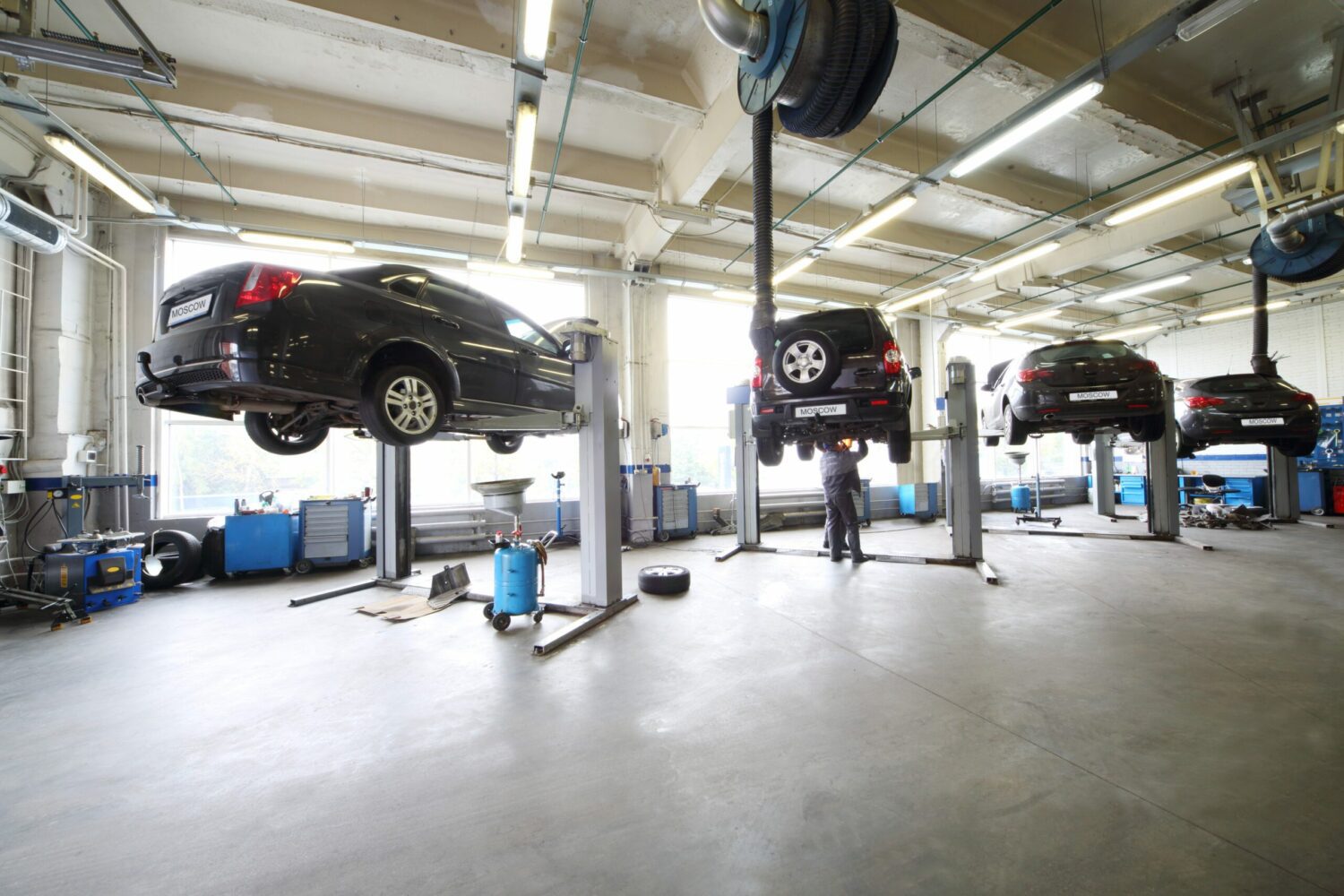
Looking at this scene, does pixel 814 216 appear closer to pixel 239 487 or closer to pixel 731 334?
pixel 731 334

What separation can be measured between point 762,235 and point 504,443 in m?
3.66

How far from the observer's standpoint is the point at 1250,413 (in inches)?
276

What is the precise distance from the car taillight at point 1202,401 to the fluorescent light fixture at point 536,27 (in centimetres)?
955

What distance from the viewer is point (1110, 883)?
4.49 ft

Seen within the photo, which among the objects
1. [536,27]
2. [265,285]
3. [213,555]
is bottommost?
[213,555]

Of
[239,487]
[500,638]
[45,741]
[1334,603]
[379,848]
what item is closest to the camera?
[379,848]

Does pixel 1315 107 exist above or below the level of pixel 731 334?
above

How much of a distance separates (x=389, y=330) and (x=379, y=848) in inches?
109

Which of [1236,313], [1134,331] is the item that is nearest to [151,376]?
[1236,313]

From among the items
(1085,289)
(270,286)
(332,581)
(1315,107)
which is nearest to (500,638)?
(270,286)

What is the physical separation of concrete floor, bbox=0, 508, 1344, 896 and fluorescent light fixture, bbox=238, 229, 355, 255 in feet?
15.4

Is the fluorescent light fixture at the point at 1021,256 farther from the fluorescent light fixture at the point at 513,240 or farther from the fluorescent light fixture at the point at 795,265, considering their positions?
the fluorescent light fixture at the point at 513,240

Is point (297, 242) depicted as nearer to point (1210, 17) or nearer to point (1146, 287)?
point (1210, 17)

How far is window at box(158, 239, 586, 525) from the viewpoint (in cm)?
686
